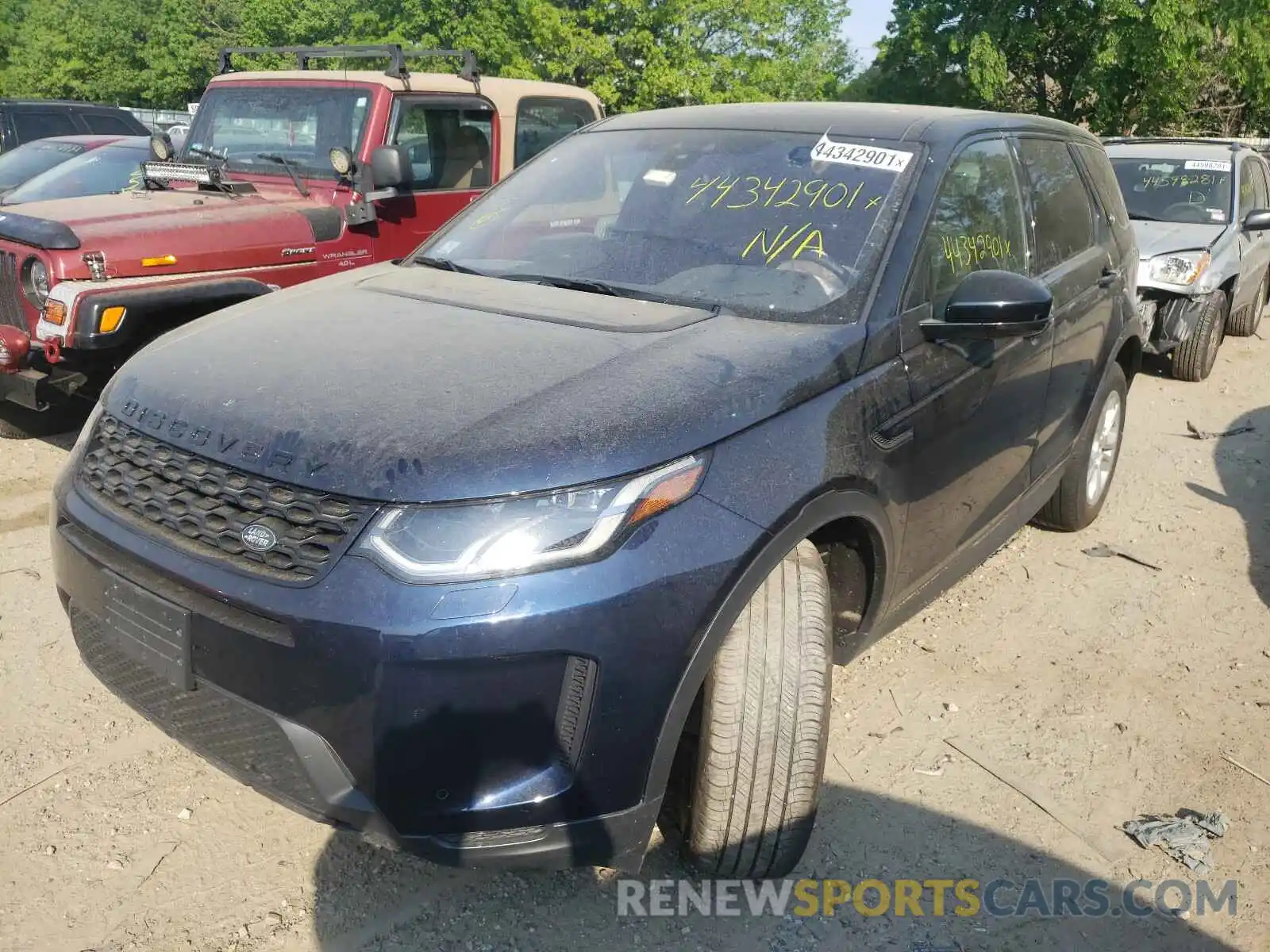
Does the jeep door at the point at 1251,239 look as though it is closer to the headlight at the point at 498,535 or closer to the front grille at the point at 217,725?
the headlight at the point at 498,535

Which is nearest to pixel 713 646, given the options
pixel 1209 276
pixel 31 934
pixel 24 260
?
pixel 31 934

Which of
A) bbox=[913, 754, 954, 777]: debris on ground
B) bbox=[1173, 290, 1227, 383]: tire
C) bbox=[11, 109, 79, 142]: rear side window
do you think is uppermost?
bbox=[11, 109, 79, 142]: rear side window

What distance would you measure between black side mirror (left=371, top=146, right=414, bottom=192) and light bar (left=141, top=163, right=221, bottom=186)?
0.96 m

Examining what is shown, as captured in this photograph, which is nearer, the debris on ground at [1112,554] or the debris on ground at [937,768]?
the debris on ground at [937,768]

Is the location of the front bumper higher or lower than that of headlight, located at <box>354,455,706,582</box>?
lower

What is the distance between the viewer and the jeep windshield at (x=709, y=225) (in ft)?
9.43

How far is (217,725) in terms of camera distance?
7.27 ft

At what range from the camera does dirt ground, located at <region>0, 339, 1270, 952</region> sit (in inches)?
96.3

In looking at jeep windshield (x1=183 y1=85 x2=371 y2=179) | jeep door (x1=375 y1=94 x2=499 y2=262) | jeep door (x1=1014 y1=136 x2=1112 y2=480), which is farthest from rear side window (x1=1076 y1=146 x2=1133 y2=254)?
jeep windshield (x1=183 y1=85 x2=371 y2=179)

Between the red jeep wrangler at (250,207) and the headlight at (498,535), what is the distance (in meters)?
3.21

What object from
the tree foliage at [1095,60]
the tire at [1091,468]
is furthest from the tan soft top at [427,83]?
the tree foliage at [1095,60]

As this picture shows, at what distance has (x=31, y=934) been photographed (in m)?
2.34

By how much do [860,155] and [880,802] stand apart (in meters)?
1.88

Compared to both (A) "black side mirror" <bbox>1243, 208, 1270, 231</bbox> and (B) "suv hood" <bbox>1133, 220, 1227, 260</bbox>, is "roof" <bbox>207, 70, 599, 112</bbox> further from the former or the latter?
(A) "black side mirror" <bbox>1243, 208, 1270, 231</bbox>
